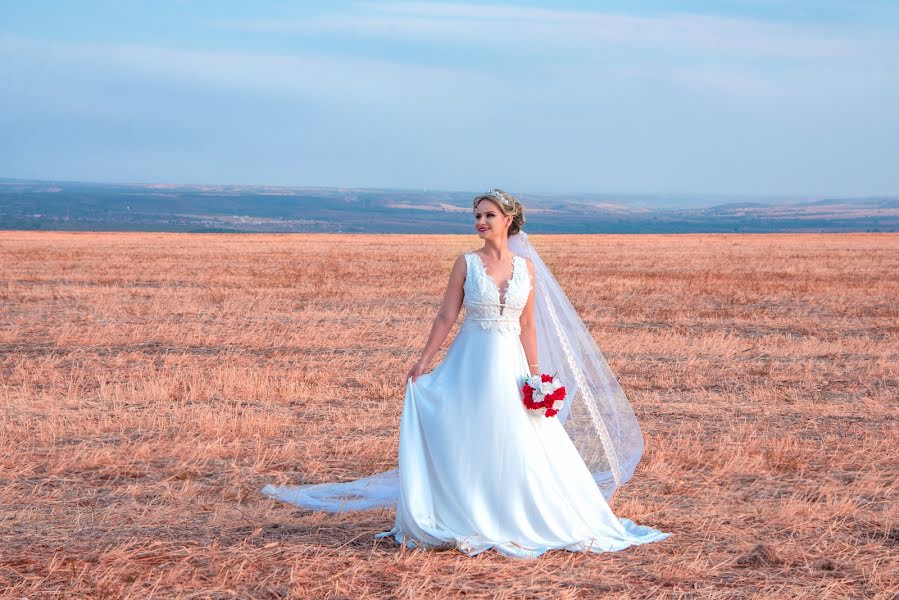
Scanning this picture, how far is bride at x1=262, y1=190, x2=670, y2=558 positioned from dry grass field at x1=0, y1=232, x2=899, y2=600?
0.58 feet

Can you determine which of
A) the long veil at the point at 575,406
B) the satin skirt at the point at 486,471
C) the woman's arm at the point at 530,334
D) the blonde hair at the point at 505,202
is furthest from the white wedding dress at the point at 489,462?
the long veil at the point at 575,406

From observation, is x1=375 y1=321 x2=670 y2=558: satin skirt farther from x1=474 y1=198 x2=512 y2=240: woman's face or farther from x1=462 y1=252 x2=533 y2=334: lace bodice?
x1=474 y1=198 x2=512 y2=240: woman's face

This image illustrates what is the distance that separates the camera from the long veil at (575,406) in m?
6.95

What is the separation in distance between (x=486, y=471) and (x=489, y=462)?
0.05 meters

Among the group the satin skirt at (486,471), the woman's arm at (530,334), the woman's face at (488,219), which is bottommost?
the satin skirt at (486,471)

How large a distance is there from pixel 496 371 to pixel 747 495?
8.22 feet

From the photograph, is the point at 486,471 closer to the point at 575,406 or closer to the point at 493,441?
the point at 493,441

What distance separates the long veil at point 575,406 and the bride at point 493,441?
0.09 meters

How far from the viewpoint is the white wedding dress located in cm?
611

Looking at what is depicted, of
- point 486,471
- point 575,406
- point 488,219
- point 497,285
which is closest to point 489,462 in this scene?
point 486,471

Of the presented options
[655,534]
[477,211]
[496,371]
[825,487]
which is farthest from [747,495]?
[477,211]

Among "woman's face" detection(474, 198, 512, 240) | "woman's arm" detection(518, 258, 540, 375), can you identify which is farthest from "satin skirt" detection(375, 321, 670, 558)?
"woman's face" detection(474, 198, 512, 240)

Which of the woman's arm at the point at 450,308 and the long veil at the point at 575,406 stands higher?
the woman's arm at the point at 450,308

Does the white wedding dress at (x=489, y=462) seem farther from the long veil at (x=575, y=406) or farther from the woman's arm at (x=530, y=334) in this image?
the long veil at (x=575, y=406)
